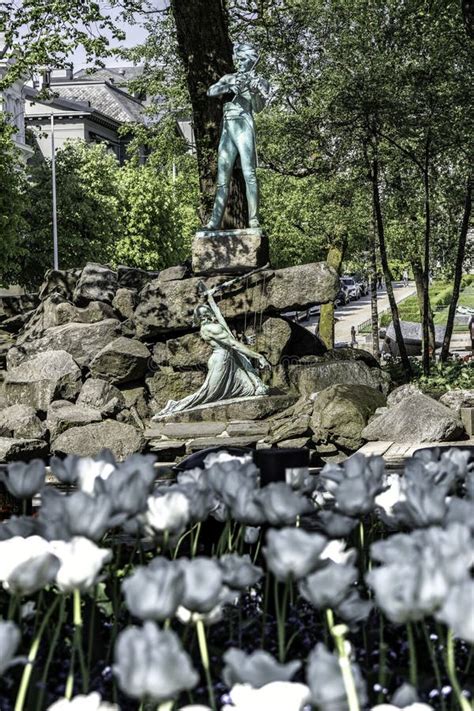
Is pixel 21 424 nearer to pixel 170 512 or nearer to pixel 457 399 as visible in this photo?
pixel 457 399

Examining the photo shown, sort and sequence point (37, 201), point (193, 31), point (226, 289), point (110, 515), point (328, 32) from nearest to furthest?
point (110, 515) < point (226, 289) < point (193, 31) < point (328, 32) < point (37, 201)

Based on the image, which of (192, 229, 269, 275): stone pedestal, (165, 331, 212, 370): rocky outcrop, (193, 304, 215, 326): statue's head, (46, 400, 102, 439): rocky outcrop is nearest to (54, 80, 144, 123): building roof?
(192, 229, 269, 275): stone pedestal

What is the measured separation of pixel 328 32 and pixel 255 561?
23.8 m

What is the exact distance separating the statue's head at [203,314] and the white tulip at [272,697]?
1340 centimetres

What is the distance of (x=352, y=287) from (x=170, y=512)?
81.4 meters

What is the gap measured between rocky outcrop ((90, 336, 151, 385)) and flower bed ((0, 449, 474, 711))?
12.1 meters

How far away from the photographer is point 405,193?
27844mm

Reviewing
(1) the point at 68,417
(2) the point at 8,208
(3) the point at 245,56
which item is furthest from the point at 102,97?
(1) the point at 68,417

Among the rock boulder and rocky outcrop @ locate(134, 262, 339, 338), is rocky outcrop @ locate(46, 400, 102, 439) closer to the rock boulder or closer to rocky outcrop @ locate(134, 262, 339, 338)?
rocky outcrop @ locate(134, 262, 339, 338)

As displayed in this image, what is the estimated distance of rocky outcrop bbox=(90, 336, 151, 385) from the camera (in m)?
16.3

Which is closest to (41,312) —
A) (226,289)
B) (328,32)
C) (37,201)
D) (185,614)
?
(226,289)

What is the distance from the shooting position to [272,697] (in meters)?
2.18

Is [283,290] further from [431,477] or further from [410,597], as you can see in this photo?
[410,597]

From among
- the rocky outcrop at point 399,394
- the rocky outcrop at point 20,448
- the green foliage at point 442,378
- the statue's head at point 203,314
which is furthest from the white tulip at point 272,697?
the green foliage at point 442,378
